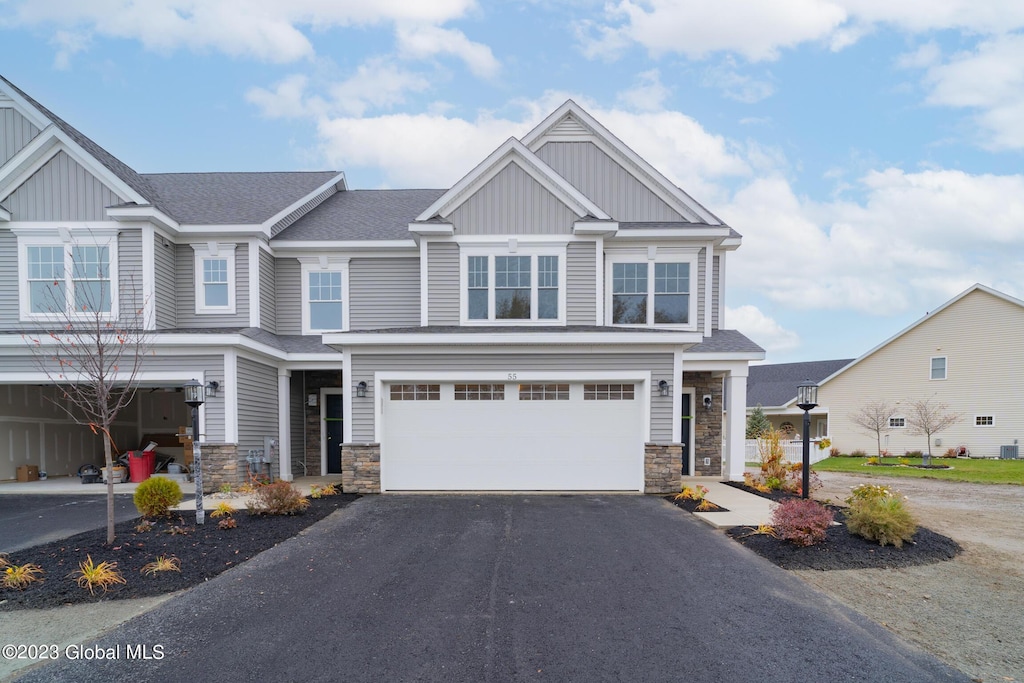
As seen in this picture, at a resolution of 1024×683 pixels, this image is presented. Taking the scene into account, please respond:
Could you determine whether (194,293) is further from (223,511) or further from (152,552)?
(152,552)

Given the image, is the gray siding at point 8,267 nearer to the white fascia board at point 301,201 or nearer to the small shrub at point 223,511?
the white fascia board at point 301,201

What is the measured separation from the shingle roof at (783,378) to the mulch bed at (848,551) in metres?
25.8

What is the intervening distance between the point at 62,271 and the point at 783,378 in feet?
123

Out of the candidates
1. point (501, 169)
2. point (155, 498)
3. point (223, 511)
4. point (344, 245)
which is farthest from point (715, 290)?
point (155, 498)

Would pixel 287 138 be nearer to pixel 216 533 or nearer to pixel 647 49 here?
pixel 647 49

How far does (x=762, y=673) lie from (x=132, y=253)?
14.2 metres

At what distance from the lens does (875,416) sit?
24359 millimetres

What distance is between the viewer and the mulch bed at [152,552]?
550 cm

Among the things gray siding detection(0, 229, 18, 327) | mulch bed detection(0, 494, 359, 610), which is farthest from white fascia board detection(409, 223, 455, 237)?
gray siding detection(0, 229, 18, 327)

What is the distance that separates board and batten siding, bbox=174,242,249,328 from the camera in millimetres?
13156

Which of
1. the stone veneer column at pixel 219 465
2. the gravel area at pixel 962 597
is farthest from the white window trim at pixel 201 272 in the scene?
the gravel area at pixel 962 597

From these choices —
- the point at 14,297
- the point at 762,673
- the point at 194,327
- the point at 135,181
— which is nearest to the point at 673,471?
the point at 762,673

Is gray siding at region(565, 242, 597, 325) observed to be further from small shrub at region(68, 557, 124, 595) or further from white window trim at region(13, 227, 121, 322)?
white window trim at region(13, 227, 121, 322)

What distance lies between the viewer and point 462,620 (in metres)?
4.90
